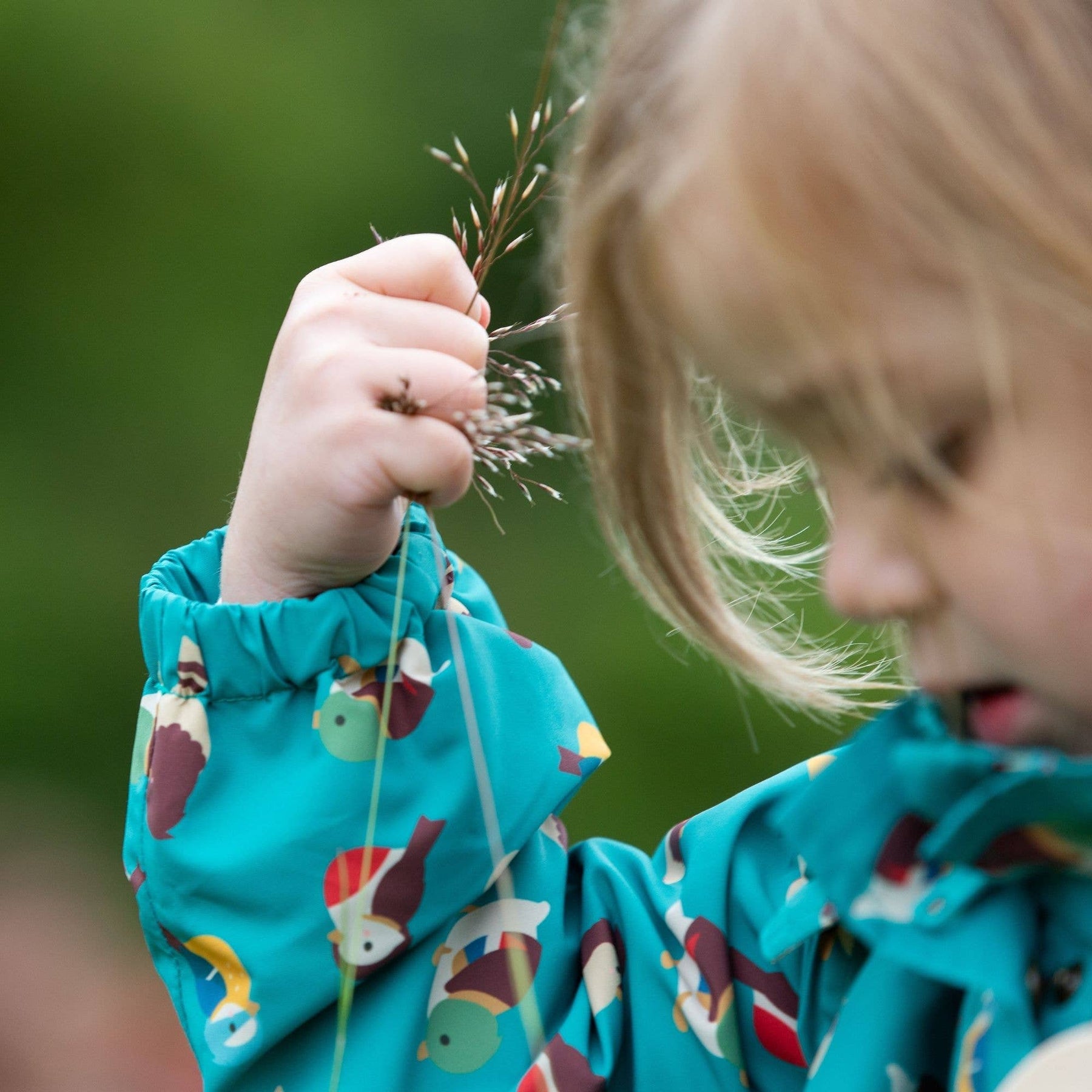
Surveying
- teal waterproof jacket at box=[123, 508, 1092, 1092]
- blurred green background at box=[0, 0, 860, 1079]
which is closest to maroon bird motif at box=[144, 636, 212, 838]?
teal waterproof jacket at box=[123, 508, 1092, 1092]

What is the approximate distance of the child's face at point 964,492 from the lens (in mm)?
333

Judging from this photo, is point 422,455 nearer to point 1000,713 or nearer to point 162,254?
point 1000,713

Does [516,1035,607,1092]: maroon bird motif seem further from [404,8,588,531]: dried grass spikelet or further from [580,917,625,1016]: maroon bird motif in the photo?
[404,8,588,531]: dried grass spikelet

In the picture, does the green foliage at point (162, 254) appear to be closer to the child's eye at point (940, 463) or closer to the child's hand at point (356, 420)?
the child's hand at point (356, 420)

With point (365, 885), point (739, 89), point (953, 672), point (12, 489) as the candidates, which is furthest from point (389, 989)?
point (12, 489)

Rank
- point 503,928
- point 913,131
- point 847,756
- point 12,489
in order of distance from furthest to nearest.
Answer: point 12,489 → point 503,928 → point 847,756 → point 913,131

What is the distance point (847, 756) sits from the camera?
0.44 metres

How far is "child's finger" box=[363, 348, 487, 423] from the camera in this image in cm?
50

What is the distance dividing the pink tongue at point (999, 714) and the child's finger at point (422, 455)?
0.22m

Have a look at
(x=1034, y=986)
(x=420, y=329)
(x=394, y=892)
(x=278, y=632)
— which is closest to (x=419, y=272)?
(x=420, y=329)

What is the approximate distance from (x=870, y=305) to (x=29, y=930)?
1.79 meters

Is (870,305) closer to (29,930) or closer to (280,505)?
(280,505)

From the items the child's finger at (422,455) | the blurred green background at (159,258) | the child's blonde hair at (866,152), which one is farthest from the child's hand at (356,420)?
the blurred green background at (159,258)

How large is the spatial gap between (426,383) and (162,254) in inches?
56.0
